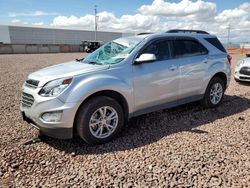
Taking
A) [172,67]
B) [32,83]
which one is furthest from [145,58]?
[32,83]

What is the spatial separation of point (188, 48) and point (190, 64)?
38cm

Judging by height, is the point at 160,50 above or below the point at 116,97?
above

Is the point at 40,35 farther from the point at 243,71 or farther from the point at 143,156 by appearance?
the point at 143,156

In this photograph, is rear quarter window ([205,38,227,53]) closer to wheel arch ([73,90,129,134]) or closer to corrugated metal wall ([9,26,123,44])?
wheel arch ([73,90,129,134])

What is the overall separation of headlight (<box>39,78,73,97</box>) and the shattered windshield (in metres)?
0.90

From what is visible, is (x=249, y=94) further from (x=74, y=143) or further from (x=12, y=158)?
(x=12, y=158)

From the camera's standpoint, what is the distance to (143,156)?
11.8 ft

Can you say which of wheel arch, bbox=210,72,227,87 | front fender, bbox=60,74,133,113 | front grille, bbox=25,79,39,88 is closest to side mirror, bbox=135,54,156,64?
front fender, bbox=60,74,133,113

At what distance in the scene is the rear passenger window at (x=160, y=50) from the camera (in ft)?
15.2

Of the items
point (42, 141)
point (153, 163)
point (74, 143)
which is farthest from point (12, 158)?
point (153, 163)

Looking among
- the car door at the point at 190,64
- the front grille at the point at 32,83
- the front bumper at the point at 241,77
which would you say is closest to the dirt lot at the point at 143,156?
the car door at the point at 190,64

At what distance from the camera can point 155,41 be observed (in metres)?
4.70

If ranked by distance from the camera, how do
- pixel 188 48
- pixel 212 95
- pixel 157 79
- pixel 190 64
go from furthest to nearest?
pixel 212 95 < pixel 188 48 < pixel 190 64 < pixel 157 79

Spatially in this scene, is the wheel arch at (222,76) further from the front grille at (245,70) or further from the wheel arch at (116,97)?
the front grille at (245,70)
